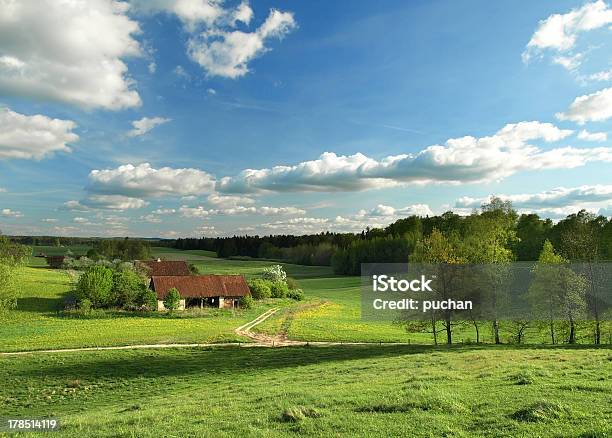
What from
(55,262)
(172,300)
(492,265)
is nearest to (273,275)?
(172,300)

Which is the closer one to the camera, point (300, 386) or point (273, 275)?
point (300, 386)

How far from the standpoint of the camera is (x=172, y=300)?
201ft

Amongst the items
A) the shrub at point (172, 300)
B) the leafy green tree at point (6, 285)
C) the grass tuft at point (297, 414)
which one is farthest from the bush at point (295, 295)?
the grass tuft at point (297, 414)

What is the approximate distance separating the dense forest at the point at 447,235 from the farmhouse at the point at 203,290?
30.3m

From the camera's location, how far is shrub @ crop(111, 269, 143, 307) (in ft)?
207

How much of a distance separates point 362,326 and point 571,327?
20.7 meters

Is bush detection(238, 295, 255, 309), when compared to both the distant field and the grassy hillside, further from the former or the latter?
the distant field

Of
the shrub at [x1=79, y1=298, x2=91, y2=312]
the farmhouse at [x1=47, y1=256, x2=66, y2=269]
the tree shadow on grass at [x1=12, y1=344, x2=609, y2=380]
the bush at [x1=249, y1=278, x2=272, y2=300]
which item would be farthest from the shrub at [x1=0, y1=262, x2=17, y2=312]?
the farmhouse at [x1=47, y1=256, x2=66, y2=269]

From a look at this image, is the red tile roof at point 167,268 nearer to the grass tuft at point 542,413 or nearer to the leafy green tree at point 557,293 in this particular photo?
the leafy green tree at point 557,293

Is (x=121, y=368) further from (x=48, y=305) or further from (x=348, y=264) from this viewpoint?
(x=348, y=264)

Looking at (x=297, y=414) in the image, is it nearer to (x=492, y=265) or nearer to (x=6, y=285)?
(x=492, y=265)

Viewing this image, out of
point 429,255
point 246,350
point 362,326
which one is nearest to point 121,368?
point 246,350

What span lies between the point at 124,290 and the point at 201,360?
3745cm

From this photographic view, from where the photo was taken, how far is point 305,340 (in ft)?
130
